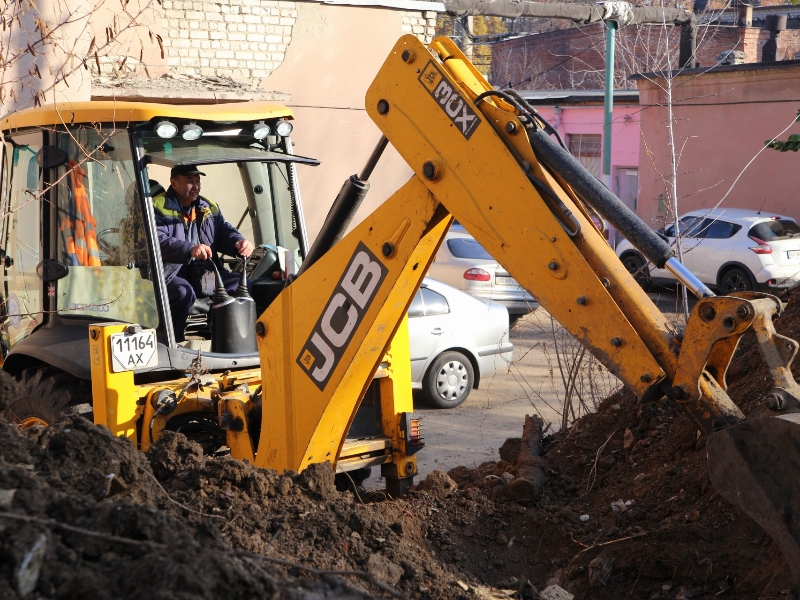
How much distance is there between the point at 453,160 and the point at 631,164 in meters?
22.7

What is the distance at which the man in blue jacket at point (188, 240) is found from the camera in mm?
5461

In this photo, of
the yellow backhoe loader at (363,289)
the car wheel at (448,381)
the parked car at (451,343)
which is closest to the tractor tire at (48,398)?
the yellow backhoe loader at (363,289)

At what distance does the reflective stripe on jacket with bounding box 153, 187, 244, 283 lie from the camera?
5457 mm

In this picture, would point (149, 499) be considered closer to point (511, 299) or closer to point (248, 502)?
point (248, 502)

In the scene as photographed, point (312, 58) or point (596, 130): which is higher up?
point (596, 130)

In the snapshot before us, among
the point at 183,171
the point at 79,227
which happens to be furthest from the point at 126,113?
the point at 79,227

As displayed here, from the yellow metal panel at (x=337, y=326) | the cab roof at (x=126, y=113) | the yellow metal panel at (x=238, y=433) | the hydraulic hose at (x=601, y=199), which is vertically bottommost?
the yellow metal panel at (x=238, y=433)

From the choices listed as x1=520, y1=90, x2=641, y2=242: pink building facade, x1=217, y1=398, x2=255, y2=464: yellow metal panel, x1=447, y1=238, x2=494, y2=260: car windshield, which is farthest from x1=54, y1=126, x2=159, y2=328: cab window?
x1=520, y1=90, x2=641, y2=242: pink building facade

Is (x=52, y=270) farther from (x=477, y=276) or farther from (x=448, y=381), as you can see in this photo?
(x=477, y=276)

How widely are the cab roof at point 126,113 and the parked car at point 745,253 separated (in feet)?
37.6

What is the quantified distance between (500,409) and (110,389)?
5.73 metres

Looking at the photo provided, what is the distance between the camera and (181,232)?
564 cm

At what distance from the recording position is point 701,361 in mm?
3375

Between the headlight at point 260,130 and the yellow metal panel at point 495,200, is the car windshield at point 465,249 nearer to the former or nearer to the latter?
the headlight at point 260,130
